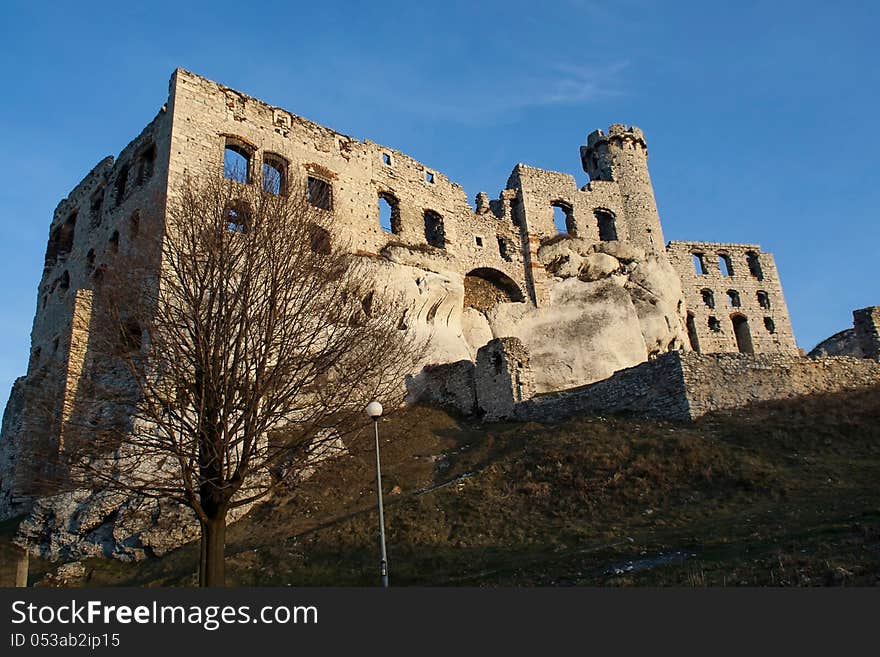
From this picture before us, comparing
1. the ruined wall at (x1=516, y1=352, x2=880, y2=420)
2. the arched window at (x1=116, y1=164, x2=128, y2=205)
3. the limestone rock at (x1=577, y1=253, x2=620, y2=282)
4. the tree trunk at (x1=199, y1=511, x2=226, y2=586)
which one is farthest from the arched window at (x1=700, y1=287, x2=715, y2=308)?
the tree trunk at (x1=199, y1=511, x2=226, y2=586)

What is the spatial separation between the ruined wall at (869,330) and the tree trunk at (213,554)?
31.8 m

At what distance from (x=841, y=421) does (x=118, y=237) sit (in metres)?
29.0

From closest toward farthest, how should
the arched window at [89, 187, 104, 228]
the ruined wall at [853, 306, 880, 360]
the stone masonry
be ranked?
the stone masonry, the ruined wall at [853, 306, 880, 360], the arched window at [89, 187, 104, 228]

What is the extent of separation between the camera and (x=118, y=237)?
3009cm

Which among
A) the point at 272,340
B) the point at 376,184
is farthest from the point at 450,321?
the point at 272,340

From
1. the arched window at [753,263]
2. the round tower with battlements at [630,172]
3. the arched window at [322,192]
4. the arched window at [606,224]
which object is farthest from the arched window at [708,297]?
the arched window at [322,192]

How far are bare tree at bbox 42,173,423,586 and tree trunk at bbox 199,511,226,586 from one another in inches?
0.8

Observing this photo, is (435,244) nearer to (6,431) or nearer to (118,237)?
(118,237)

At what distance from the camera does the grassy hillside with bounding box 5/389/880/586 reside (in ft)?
40.0

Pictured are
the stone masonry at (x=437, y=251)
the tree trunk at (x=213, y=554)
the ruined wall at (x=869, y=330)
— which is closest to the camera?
the tree trunk at (x=213, y=554)

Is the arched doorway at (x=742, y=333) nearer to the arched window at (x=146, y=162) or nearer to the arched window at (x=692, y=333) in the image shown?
the arched window at (x=692, y=333)

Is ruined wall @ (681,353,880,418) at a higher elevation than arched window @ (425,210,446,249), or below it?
below

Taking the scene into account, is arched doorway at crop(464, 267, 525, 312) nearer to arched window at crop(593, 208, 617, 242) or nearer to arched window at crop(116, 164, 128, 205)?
arched window at crop(593, 208, 617, 242)

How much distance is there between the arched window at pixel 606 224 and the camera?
141 ft
